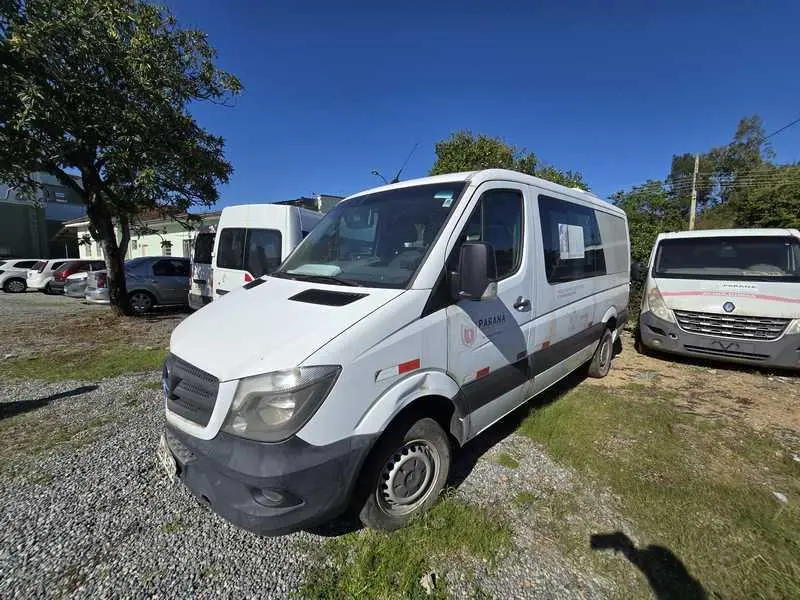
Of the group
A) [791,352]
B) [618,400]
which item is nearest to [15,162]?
[618,400]

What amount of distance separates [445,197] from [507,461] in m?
2.20

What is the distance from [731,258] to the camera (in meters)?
6.03

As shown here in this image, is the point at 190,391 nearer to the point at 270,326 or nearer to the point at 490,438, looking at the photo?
the point at 270,326

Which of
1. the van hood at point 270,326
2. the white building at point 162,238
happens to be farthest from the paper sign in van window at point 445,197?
the white building at point 162,238

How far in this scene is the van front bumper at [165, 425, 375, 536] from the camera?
73.2 inches

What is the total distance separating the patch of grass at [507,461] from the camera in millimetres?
3225

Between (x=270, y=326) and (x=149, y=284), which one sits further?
(x=149, y=284)

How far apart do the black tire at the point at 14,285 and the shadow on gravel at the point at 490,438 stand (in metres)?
23.5

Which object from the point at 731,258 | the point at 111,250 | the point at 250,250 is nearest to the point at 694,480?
the point at 731,258

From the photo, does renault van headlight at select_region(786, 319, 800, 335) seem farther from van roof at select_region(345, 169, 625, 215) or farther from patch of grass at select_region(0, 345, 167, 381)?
patch of grass at select_region(0, 345, 167, 381)

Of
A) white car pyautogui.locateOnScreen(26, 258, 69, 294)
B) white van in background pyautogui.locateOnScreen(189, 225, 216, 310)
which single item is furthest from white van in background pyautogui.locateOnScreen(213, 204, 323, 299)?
white car pyautogui.locateOnScreen(26, 258, 69, 294)

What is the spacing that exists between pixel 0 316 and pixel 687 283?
52.9 ft

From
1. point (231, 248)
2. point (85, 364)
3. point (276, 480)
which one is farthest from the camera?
point (231, 248)

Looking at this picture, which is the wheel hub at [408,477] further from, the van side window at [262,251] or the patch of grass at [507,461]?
the van side window at [262,251]
